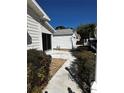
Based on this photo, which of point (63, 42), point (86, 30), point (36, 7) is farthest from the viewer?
point (86, 30)

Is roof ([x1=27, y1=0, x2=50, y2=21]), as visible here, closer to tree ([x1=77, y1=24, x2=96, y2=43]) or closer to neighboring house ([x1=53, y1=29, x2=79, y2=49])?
neighboring house ([x1=53, y1=29, x2=79, y2=49])

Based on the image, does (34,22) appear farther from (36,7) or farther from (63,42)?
(63,42)

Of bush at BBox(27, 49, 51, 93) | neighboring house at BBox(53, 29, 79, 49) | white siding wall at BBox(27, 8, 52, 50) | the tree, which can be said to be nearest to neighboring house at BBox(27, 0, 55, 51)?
white siding wall at BBox(27, 8, 52, 50)

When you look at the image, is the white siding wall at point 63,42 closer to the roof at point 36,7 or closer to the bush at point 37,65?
the roof at point 36,7

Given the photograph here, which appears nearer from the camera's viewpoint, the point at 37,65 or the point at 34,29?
the point at 37,65

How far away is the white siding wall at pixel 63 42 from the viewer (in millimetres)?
32500

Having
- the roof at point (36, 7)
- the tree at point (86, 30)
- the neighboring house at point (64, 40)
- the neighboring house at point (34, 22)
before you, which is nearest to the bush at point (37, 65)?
the neighboring house at point (34, 22)

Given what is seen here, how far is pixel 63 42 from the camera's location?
32.8 m

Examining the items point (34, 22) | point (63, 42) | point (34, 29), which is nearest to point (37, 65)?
point (34, 29)

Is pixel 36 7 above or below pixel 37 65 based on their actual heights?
above
